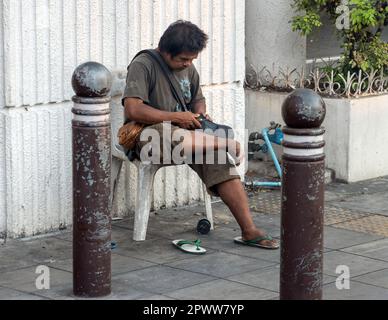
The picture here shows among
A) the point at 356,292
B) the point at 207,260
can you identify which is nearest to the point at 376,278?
the point at 356,292

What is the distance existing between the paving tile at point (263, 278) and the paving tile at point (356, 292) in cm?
15

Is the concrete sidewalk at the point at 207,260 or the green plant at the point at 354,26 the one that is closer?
the concrete sidewalk at the point at 207,260

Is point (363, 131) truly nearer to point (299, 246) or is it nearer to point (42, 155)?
point (42, 155)

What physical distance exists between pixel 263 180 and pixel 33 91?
2514 mm

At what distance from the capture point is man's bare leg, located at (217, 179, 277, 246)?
6.69 metres

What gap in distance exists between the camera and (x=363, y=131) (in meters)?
8.65

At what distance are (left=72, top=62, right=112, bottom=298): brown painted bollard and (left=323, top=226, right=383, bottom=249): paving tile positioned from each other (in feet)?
6.14

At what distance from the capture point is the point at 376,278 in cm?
602

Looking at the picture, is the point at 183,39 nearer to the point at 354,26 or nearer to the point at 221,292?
the point at 221,292

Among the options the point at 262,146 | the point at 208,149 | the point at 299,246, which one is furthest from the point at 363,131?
the point at 299,246

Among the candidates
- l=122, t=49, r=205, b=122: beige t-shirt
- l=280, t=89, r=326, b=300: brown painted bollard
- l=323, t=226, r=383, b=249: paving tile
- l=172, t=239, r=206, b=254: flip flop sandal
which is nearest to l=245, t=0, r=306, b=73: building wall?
l=122, t=49, r=205, b=122: beige t-shirt

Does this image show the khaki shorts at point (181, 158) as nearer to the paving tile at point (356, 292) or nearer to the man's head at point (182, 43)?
the man's head at point (182, 43)

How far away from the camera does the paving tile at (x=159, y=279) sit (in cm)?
581

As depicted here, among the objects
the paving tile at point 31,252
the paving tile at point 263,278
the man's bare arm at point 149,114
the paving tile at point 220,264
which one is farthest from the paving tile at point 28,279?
the man's bare arm at point 149,114
